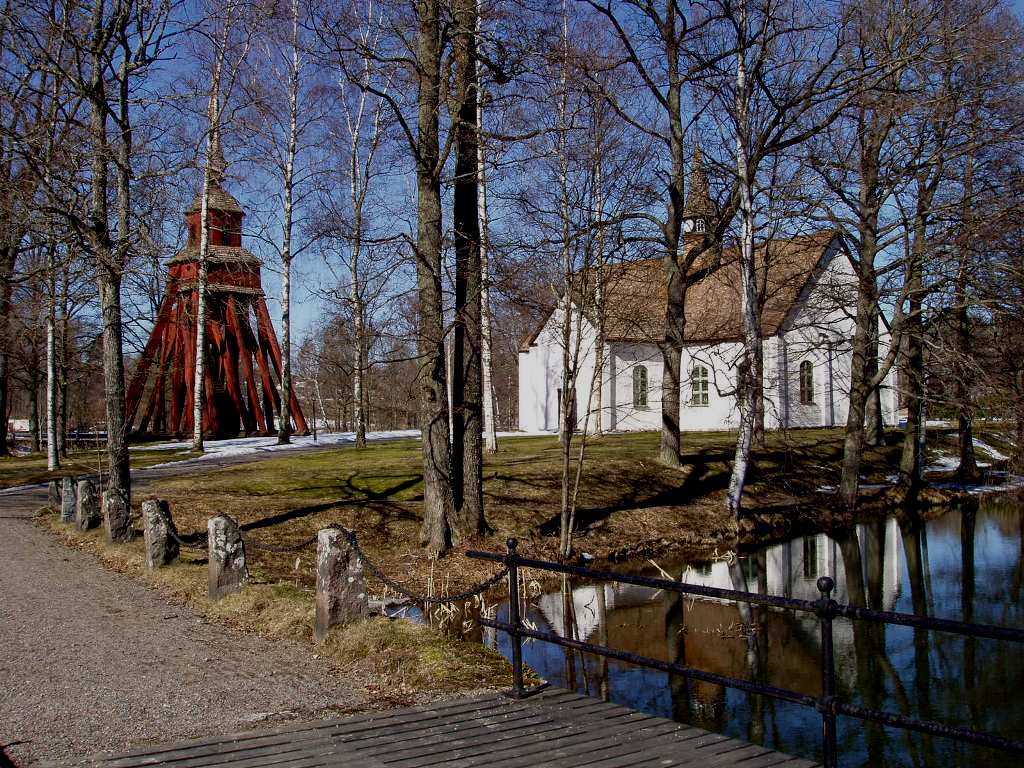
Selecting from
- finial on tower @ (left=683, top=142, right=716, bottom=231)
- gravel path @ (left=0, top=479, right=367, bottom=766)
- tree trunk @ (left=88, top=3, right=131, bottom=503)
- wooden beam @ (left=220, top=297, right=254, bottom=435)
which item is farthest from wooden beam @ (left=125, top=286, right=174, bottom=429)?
gravel path @ (left=0, top=479, right=367, bottom=766)

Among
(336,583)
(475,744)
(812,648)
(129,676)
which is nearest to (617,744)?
(475,744)

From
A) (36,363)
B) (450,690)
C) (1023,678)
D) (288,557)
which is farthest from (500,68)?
(36,363)

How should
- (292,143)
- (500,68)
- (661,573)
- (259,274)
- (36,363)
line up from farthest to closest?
1. (259,274)
2. (36,363)
3. (292,143)
4. (661,573)
5. (500,68)

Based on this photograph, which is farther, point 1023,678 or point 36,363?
point 36,363

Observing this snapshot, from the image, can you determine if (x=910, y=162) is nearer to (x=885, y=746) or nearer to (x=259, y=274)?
(x=885, y=746)

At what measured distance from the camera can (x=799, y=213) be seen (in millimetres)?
16844

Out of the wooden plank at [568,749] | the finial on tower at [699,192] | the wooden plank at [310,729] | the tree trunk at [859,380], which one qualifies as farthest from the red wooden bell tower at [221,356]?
the wooden plank at [568,749]

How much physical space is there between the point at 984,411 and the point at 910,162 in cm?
536

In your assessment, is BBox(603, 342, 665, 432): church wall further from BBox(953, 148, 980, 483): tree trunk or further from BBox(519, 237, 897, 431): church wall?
BBox(953, 148, 980, 483): tree trunk

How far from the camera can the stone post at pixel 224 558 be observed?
8828 mm

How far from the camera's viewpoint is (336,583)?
7.30 metres

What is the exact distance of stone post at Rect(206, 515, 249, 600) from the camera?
883 cm

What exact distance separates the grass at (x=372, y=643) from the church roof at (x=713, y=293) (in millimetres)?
6669

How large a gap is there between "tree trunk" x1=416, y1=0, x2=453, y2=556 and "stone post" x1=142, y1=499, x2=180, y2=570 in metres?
3.45
